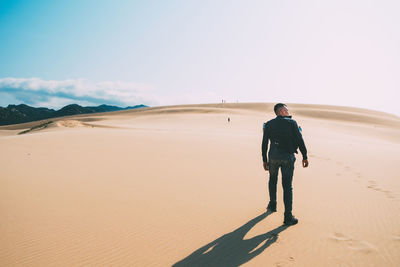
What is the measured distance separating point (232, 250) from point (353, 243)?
75.2 inches

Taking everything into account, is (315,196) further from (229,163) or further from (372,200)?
(229,163)

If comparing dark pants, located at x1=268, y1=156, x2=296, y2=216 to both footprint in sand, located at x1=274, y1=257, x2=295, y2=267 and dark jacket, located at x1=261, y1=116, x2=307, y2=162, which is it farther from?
footprint in sand, located at x1=274, y1=257, x2=295, y2=267

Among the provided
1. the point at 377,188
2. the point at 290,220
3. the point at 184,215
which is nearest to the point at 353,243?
the point at 290,220

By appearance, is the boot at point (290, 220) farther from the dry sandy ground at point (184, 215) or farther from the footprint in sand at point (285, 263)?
the footprint in sand at point (285, 263)

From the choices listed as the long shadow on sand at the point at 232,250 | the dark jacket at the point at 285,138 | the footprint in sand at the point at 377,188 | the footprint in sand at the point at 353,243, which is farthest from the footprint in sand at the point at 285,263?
the footprint in sand at the point at 377,188

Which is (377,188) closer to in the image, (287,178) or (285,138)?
(287,178)

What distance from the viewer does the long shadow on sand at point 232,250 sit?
3.25 meters

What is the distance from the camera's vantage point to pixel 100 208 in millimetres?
4793

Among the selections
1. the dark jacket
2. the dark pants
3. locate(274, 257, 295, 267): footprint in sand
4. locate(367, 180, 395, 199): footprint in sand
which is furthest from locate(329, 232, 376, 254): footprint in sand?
locate(367, 180, 395, 199): footprint in sand

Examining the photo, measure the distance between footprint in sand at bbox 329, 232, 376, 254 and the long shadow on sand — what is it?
0.81m

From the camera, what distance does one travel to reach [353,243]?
3734 mm

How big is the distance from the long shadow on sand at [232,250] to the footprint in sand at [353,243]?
0.81m

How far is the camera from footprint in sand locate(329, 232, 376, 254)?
3559mm

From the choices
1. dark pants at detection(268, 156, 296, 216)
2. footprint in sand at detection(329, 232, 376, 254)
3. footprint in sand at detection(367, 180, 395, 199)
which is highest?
dark pants at detection(268, 156, 296, 216)
